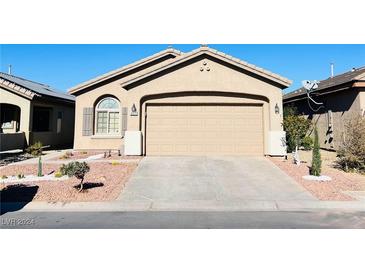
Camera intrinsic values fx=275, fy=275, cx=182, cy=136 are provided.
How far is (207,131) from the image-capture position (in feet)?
42.2

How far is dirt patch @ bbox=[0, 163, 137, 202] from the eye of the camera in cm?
723

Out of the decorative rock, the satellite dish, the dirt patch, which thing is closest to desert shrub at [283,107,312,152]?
the decorative rock

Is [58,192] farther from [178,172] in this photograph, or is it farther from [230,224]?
[230,224]

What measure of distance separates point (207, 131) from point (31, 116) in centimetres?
1057

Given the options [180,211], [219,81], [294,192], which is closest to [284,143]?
[219,81]

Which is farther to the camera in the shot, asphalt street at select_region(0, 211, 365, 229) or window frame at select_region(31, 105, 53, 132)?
window frame at select_region(31, 105, 53, 132)

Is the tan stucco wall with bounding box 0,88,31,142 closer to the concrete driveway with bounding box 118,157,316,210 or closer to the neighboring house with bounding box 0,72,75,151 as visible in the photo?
the neighboring house with bounding box 0,72,75,151

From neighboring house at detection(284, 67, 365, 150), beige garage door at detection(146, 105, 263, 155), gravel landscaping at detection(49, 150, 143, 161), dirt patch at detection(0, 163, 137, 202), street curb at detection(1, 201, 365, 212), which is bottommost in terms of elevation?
street curb at detection(1, 201, 365, 212)

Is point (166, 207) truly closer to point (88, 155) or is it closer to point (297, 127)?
point (297, 127)

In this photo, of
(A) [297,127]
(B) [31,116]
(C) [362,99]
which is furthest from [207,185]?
(B) [31,116]

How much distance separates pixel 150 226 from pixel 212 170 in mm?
5242

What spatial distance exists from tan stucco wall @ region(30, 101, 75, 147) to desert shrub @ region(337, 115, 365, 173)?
53.0 ft

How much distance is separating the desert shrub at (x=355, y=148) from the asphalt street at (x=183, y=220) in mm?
5069

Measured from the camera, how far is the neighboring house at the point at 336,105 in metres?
13.2
